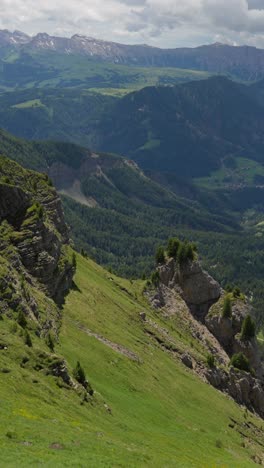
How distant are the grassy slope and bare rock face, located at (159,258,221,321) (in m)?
16.8

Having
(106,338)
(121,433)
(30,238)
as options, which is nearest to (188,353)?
(106,338)

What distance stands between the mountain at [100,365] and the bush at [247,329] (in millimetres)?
2944

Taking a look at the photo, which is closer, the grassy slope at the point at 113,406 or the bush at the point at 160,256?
the grassy slope at the point at 113,406

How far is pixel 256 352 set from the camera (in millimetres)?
148125

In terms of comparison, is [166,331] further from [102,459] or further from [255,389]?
[102,459]

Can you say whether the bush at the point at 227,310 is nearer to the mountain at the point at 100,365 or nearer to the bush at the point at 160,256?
the mountain at the point at 100,365

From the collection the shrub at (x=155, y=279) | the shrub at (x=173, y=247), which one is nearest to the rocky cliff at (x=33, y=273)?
the shrub at (x=155, y=279)

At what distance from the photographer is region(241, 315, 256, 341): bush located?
14575 cm

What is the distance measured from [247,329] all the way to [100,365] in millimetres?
72828

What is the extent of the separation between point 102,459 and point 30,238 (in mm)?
60085

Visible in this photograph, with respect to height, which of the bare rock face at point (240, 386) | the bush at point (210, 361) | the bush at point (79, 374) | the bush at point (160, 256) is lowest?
the bare rock face at point (240, 386)

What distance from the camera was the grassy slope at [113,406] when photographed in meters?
44.0

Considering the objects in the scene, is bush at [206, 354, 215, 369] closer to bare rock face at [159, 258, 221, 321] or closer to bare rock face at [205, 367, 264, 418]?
bare rock face at [205, 367, 264, 418]

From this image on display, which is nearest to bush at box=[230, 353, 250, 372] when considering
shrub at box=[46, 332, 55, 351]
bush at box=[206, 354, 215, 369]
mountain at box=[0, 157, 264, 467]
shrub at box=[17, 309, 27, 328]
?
mountain at box=[0, 157, 264, 467]
